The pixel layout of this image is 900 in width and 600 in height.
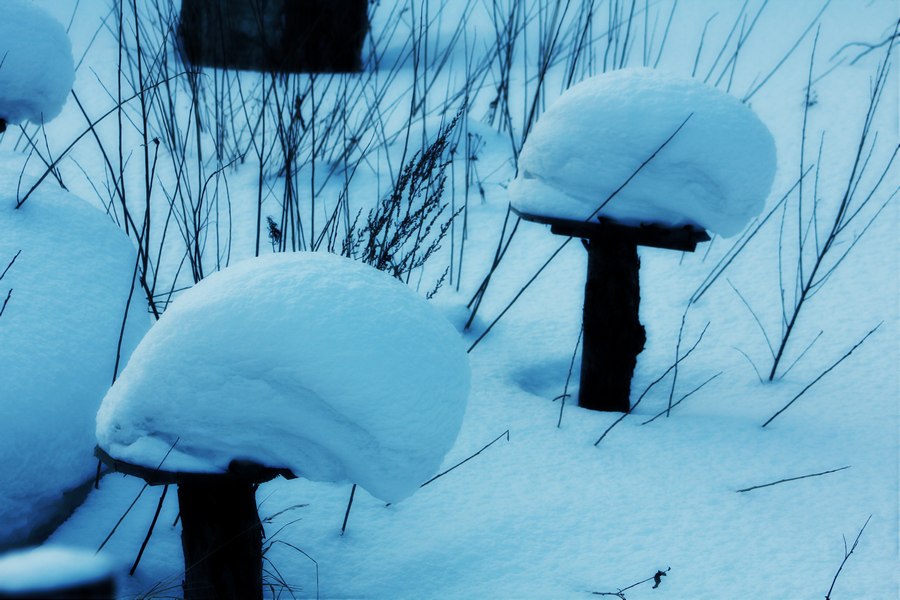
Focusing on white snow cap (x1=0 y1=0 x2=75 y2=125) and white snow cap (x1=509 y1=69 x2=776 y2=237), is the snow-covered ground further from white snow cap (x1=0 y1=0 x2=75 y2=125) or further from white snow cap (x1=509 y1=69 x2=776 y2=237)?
white snow cap (x1=509 y1=69 x2=776 y2=237)

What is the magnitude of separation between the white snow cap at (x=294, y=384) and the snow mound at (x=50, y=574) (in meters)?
0.76

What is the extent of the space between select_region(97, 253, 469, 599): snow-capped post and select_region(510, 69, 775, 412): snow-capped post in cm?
86

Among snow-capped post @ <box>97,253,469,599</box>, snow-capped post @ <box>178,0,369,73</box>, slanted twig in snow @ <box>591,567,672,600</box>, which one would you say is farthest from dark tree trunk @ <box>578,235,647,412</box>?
snow-capped post @ <box>178,0,369,73</box>

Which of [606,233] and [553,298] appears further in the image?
[553,298]

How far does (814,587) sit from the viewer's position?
4.98ft

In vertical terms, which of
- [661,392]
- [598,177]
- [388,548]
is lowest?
[388,548]

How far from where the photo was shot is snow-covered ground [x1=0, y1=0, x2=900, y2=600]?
1558mm

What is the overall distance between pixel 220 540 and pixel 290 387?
34 centimetres

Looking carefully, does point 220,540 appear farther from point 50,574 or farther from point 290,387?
point 50,574

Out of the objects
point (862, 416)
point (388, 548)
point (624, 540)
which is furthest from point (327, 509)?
point (862, 416)

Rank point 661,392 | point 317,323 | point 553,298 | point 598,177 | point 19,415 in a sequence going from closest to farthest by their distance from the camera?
point 317,323 → point 19,415 → point 598,177 → point 661,392 → point 553,298

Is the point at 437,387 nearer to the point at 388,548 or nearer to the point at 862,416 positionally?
the point at 388,548

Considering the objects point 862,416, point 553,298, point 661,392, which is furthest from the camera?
point 553,298

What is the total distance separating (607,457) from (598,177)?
64 cm
